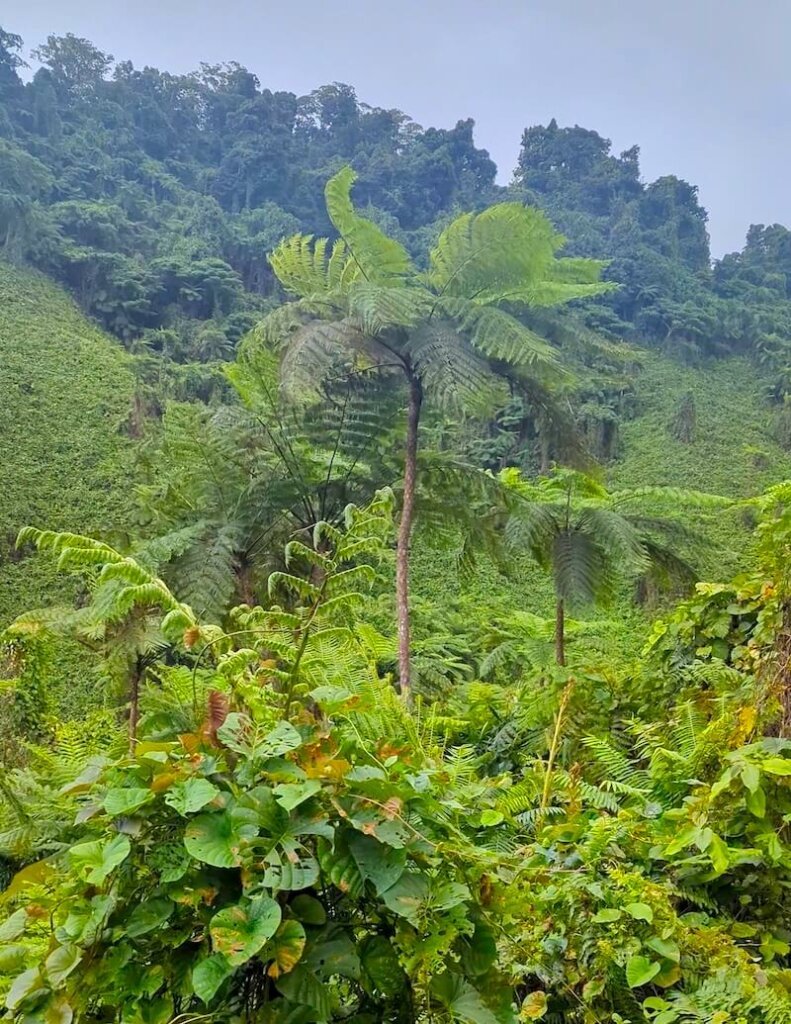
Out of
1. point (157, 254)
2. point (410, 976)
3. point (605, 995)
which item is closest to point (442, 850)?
point (410, 976)

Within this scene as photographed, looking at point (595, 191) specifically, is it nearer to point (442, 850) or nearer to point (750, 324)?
point (750, 324)

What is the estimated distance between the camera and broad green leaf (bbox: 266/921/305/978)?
0.64 metres

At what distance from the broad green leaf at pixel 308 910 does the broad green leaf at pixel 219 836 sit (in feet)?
0.30

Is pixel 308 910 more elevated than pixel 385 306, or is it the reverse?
pixel 385 306

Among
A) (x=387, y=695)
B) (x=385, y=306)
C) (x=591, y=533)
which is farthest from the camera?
(x=591, y=533)

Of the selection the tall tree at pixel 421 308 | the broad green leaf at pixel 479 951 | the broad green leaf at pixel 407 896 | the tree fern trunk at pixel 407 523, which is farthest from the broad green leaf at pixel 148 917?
the tree fern trunk at pixel 407 523

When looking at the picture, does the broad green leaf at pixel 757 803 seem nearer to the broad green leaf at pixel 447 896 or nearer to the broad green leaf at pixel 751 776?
the broad green leaf at pixel 751 776

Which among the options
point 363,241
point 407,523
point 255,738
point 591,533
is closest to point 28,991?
point 255,738

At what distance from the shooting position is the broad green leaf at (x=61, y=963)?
2.15ft

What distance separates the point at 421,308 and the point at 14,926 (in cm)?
370

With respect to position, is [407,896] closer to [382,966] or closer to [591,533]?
[382,966]

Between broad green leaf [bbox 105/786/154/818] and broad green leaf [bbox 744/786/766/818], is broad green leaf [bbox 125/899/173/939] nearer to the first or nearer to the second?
broad green leaf [bbox 105/786/154/818]

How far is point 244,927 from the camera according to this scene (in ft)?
2.07

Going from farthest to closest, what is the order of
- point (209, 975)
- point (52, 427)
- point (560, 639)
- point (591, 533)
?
point (52, 427)
point (591, 533)
point (560, 639)
point (209, 975)
